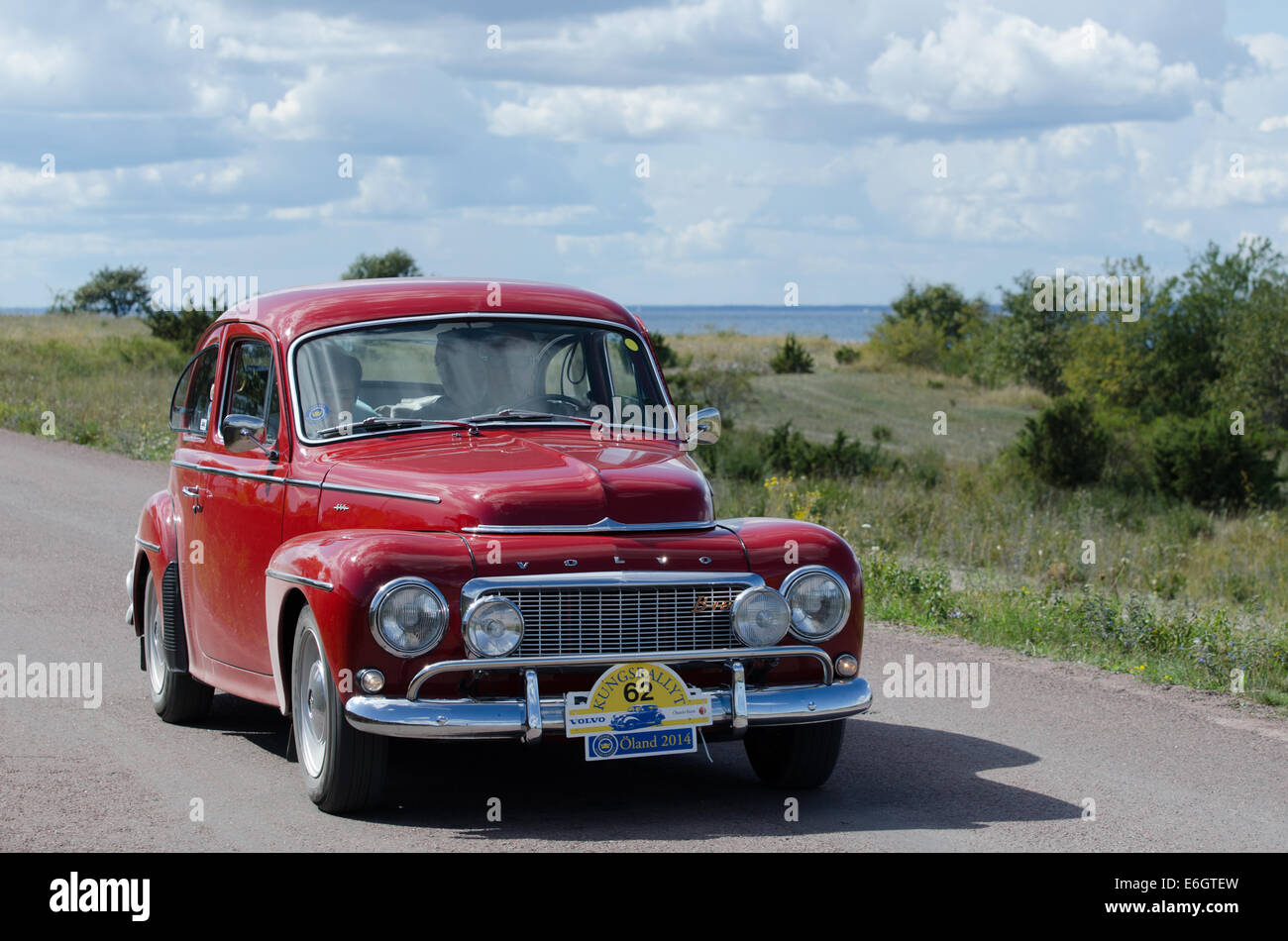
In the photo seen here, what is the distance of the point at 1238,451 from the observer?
30.9 meters

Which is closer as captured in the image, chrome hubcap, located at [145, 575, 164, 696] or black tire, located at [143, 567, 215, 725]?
black tire, located at [143, 567, 215, 725]

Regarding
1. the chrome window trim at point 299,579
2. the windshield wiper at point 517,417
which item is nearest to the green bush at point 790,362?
the windshield wiper at point 517,417

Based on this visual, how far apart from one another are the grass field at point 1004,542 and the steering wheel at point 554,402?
4581 millimetres

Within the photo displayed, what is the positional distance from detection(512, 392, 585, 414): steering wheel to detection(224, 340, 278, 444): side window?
1.13 m

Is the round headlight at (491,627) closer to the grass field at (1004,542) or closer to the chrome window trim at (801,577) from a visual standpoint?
the chrome window trim at (801,577)

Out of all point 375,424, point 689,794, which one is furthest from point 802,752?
point 375,424

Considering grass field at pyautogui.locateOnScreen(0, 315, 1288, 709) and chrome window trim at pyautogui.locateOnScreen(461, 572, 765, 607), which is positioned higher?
chrome window trim at pyautogui.locateOnScreen(461, 572, 765, 607)

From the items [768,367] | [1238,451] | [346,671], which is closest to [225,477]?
[346,671]

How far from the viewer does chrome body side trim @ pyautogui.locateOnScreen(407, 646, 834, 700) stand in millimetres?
5461

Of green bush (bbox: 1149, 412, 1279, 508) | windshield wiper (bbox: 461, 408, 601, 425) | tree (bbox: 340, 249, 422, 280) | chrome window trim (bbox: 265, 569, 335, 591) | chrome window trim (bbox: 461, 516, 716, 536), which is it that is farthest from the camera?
tree (bbox: 340, 249, 422, 280)

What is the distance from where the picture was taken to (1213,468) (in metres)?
31.0

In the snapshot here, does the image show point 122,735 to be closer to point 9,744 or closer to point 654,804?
point 9,744

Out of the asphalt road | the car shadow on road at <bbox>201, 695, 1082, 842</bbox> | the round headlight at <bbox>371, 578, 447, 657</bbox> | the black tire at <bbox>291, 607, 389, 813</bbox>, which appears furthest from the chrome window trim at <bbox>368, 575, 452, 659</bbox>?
the asphalt road

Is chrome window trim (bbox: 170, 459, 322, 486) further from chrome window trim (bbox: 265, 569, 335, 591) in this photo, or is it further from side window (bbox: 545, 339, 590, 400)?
side window (bbox: 545, 339, 590, 400)
